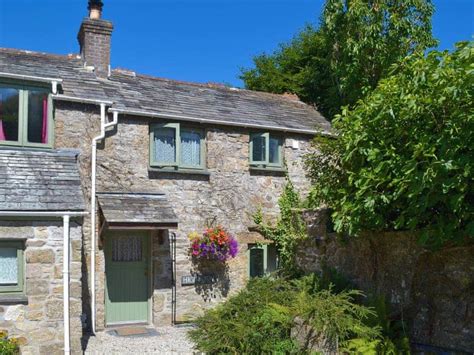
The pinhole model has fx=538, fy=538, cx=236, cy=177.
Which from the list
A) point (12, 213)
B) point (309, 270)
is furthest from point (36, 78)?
point (309, 270)

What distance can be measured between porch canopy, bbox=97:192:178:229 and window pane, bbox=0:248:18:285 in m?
2.30

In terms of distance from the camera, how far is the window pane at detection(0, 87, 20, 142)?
36.5 ft

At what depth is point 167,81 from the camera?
1598 centimetres

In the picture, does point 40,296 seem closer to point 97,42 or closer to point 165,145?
point 165,145

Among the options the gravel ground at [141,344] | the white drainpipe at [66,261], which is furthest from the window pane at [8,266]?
the gravel ground at [141,344]

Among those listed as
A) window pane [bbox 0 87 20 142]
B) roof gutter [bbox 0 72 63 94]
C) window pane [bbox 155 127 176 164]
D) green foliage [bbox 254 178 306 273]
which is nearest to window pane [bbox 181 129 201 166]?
window pane [bbox 155 127 176 164]

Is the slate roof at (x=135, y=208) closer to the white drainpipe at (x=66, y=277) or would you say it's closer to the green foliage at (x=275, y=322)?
the white drainpipe at (x=66, y=277)

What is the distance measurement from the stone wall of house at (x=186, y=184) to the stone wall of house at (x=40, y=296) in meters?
2.54

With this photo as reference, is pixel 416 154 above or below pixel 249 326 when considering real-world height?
above

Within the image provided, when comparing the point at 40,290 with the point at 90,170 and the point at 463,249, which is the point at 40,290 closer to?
the point at 90,170

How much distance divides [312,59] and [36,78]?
16.2 meters

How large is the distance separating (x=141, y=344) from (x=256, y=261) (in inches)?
176

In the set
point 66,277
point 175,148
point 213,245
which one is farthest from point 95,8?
point 66,277

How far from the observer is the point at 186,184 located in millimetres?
13516
